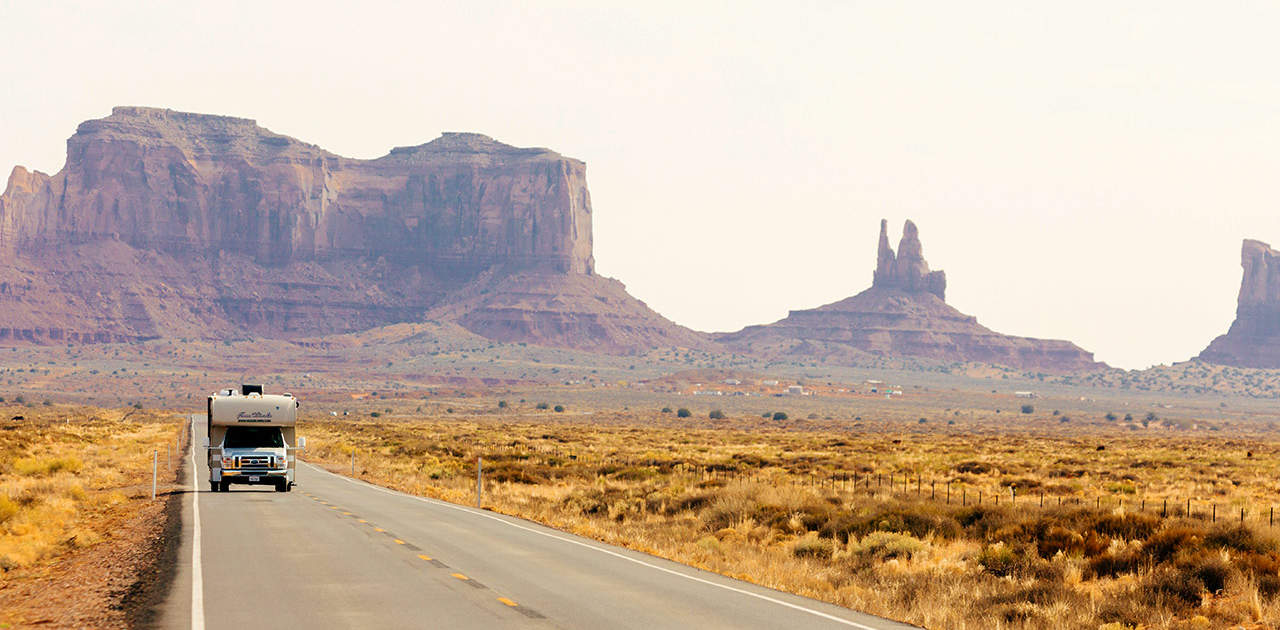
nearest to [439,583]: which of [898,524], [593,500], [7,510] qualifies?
[898,524]

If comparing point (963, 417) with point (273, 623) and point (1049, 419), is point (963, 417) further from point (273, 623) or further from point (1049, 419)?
point (273, 623)

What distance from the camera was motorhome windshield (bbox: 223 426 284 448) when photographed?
31.6m

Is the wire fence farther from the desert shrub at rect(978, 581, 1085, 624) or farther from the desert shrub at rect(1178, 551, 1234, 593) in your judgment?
the desert shrub at rect(978, 581, 1085, 624)

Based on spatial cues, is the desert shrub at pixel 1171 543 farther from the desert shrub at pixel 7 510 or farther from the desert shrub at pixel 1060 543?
the desert shrub at pixel 7 510

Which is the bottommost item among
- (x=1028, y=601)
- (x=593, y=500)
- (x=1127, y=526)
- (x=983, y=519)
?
(x=593, y=500)

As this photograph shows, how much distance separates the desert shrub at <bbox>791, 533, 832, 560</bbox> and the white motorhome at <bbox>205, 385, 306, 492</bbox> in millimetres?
14257

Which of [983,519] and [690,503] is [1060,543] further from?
[690,503]

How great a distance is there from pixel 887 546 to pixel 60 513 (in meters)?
17.0

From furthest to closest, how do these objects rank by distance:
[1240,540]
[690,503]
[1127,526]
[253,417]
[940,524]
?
[253,417], [690,503], [940,524], [1127,526], [1240,540]

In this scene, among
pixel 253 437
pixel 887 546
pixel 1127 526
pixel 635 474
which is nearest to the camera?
pixel 1127 526

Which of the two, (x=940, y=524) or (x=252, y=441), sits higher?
(x=252, y=441)

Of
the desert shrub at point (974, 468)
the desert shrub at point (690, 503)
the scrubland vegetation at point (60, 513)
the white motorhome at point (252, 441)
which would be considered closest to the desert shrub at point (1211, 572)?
the scrubland vegetation at point (60, 513)

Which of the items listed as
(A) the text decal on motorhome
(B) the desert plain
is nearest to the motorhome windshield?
(A) the text decal on motorhome

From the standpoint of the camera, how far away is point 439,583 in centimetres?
1505
